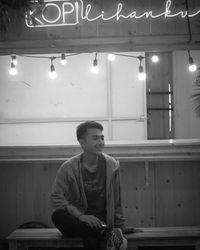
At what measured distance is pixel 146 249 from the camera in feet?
14.8

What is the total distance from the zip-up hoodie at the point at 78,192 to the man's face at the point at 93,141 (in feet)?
0.39

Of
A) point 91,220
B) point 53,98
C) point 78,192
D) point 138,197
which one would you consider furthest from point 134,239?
point 53,98

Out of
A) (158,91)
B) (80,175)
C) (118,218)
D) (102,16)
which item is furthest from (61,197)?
(158,91)

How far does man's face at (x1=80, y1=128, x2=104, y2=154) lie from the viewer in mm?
3686

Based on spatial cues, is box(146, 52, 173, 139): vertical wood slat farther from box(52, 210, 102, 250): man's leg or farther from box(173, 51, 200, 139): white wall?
box(52, 210, 102, 250): man's leg

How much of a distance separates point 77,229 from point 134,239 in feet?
1.80

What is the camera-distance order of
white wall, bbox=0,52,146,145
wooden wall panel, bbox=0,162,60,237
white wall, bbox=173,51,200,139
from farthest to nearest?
white wall, bbox=173,51,200,139 < white wall, bbox=0,52,146,145 < wooden wall panel, bbox=0,162,60,237

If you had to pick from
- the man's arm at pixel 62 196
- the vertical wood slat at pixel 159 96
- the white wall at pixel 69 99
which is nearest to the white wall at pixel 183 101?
the vertical wood slat at pixel 159 96

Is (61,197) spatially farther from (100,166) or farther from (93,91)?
(93,91)

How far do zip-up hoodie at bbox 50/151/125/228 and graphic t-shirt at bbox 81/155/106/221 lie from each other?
0.16ft

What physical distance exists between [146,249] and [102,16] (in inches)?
101

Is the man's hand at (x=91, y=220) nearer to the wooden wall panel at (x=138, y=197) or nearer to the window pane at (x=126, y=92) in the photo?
the wooden wall panel at (x=138, y=197)

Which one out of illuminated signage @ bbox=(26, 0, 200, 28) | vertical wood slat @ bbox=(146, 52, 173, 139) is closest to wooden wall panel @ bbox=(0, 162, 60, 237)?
illuminated signage @ bbox=(26, 0, 200, 28)

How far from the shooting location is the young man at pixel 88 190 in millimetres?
3497
